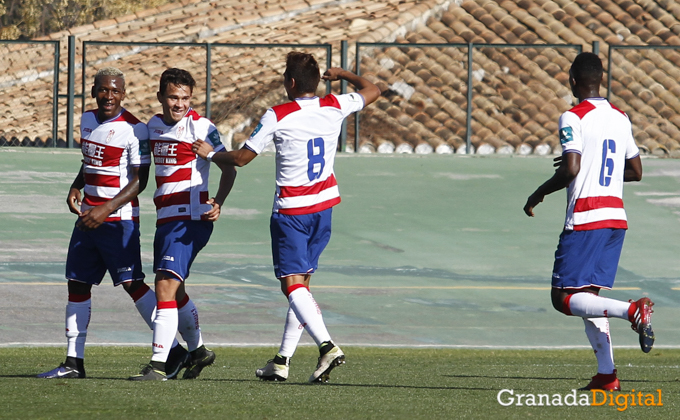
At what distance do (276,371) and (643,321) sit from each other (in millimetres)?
2348

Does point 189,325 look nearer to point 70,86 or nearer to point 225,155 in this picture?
point 225,155

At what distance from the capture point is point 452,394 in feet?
21.2

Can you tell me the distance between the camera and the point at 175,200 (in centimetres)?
691

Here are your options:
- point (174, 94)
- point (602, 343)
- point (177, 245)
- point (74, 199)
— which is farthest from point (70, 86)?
point (602, 343)

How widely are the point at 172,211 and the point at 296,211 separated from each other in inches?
32.3

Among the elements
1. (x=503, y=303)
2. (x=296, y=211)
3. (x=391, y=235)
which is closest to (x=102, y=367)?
(x=296, y=211)

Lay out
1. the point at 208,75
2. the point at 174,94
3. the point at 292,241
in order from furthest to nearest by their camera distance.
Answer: the point at 208,75 → the point at 174,94 → the point at 292,241

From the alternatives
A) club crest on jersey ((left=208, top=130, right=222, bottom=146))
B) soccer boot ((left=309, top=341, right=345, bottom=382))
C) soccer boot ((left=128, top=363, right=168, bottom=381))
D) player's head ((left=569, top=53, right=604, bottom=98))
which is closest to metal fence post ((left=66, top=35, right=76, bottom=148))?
club crest on jersey ((left=208, top=130, right=222, bottom=146))

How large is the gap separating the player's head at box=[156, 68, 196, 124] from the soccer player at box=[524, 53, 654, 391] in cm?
238

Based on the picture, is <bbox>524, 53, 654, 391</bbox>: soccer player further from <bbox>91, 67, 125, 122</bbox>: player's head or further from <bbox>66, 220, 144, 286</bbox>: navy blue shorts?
<bbox>91, 67, 125, 122</bbox>: player's head

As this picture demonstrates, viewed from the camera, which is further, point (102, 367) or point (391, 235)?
point (391, 235)

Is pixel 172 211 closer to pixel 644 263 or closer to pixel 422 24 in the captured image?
pixel 644 263

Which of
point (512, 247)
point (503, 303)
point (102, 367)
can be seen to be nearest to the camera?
point (102, 367)

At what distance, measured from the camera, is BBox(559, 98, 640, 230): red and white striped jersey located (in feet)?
21.6
